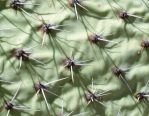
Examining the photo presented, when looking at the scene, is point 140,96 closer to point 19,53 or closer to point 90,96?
point 90,96

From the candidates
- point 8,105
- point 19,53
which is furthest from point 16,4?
point 8,105

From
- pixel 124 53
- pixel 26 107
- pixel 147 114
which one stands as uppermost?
pixel 124 53

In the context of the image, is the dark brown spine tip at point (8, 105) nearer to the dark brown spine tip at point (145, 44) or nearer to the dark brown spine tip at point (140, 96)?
the dark brown spine tip at point (140, 96)

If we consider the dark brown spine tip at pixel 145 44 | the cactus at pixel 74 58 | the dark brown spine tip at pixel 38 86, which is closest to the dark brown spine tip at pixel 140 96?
the cactus at pixel 74 58

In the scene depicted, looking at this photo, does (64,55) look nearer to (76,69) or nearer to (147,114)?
(76,69)

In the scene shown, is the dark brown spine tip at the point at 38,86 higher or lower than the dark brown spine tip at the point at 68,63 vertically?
lower

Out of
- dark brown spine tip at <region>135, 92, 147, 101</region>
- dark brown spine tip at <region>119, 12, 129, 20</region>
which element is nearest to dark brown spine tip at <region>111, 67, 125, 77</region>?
dark brown spine tip at <region>135, 92, 147, 101</region>

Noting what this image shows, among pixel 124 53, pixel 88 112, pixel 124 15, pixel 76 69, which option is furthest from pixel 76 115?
pixel 124 15

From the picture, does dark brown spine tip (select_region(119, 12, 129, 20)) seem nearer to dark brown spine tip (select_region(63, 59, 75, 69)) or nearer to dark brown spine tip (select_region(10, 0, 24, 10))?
dark brown spine tip (select_region(63, 59, 75, 69))
